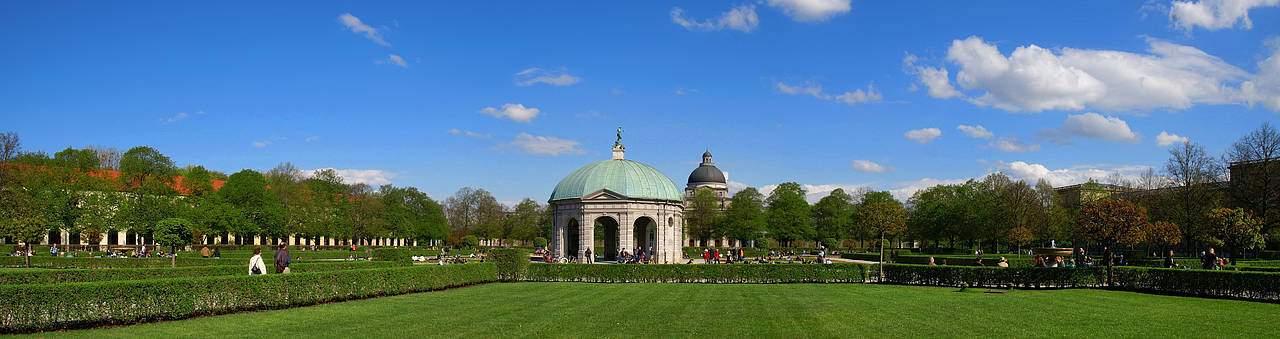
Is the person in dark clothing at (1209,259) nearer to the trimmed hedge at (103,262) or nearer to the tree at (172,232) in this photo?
the trimmed hedge at (103,262)

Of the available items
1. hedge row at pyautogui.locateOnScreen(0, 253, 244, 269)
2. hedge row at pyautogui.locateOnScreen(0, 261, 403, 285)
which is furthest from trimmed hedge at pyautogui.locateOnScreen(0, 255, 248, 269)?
hedge row at pyautogui.locateOnScreen(0, 261, 403, 285)

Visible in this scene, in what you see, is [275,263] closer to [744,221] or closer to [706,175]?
[744,221]

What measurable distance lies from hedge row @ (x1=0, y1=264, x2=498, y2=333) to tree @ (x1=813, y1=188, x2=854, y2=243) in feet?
231

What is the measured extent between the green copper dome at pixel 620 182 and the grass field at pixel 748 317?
878 inches

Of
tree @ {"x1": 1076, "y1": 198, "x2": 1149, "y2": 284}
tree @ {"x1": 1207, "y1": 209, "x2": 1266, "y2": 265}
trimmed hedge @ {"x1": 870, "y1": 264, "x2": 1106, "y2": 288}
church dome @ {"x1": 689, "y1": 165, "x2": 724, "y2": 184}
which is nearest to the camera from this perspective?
trimmed hedge @ {"x1": 870, "y1": 264, "x2": 1106, "y2": 288}

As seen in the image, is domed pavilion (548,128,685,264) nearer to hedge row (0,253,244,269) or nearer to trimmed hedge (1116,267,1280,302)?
hedge row (0,253,244,269)

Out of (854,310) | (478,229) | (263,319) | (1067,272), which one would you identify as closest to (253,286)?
(263,319)

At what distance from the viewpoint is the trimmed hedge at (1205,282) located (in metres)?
20.4

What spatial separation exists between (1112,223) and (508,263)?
22.8 metres

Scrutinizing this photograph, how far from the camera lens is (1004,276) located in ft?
84.9

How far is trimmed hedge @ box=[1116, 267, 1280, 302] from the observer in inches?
803

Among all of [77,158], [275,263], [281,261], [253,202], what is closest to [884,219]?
[281,261]

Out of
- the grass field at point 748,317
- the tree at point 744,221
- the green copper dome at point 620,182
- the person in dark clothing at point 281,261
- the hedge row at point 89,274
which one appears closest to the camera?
the grass field at point 748,317

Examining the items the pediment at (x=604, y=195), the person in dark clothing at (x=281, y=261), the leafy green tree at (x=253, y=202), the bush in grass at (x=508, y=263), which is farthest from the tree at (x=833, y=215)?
the person in dark clothing at (x=281, y=261)
